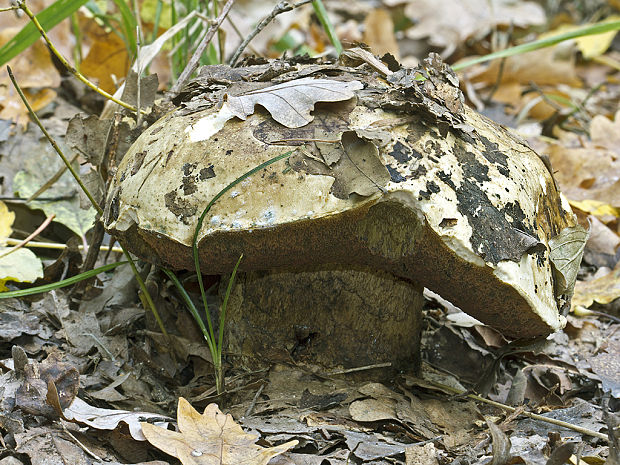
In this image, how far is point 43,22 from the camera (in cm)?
226

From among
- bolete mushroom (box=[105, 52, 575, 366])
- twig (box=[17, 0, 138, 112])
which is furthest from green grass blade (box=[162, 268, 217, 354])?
twig (box=[17, 0, 138, 112])

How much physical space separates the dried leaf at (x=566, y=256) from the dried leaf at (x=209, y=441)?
0.86 meters

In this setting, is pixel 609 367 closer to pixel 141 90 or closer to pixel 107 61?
pixel 141 90

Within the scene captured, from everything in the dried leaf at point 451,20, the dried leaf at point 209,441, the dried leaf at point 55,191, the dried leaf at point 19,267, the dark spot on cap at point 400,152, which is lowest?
the dried leaf at point 209,441

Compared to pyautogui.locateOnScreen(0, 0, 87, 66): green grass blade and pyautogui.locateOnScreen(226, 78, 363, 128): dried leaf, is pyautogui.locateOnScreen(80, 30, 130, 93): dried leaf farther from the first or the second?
pyautogui.locateOnScreen(226, 78, 363, 128): dried leaf

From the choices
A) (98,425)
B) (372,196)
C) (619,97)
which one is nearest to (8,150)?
(98,425)

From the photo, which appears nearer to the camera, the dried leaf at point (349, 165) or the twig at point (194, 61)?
the dried leaf at point (349, 165)

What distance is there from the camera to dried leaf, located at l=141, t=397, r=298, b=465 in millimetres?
1435

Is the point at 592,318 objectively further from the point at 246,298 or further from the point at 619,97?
the point at 619,97

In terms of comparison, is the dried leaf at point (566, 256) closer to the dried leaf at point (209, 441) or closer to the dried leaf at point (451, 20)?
the dried leaf at point (209, 441)

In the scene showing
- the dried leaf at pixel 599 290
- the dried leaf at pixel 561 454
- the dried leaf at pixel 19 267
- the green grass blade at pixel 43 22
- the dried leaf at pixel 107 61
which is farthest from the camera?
the dried leaf at pixel 107 61

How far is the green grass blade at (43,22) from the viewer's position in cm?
225

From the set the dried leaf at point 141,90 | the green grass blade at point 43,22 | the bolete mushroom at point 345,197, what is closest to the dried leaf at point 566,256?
the bolete mushroom at point 345,197

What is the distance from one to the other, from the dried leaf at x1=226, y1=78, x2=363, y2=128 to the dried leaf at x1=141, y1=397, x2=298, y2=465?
2.39 feet
